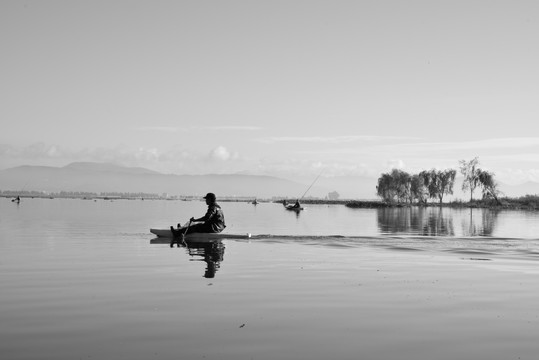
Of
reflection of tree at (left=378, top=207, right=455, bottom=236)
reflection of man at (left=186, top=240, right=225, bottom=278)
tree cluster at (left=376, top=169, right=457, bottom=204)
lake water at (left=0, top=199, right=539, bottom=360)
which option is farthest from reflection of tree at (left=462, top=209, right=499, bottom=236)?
tree cluster at (left=376, top=169, right=457, bottom=204)

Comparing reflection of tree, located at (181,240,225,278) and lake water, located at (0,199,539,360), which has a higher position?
reflection of tree, located at (181,240,225,278)

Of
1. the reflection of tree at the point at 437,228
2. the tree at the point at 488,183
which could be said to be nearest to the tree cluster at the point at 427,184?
the tree at the point at 488,183

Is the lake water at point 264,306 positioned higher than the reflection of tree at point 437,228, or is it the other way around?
the reflection of tree at point 437,228

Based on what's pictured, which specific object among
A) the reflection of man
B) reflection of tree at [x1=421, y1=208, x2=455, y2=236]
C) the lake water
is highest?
reflection of tree at [x1=421, y1=208, x2=455, y2=236]

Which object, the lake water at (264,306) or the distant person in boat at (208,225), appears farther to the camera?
the distant person in boat at (208,225)

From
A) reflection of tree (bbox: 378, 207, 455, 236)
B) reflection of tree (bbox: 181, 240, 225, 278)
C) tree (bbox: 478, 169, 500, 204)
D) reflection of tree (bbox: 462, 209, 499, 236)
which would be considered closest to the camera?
reflection of tree (bbox: 181, 240, 225, 278)

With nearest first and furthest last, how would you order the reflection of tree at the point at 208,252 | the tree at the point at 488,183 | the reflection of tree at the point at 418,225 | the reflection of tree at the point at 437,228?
the reflection of tree at the point at 208,252, the reflection of tree at the point at 437,228, the reflection of tree at the point at 418,225, the tree at the point at 488,183

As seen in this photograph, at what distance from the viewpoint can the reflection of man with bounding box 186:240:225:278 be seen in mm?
19188

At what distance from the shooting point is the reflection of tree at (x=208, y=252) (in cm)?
1946

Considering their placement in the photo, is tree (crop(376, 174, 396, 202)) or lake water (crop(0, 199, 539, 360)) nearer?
lake water (crop(0, 199, 539, 360))

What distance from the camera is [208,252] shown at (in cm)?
2520

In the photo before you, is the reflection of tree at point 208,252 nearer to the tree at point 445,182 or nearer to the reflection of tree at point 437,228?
the reflection of tree at point 437,228

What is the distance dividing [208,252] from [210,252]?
0.09 m

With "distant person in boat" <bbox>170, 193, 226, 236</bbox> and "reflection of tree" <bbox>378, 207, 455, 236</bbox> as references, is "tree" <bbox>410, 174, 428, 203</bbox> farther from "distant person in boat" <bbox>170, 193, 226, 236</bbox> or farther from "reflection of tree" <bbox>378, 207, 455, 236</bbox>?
"distant person in boat" <bbox>170, 193, 226, 236</bbox>
